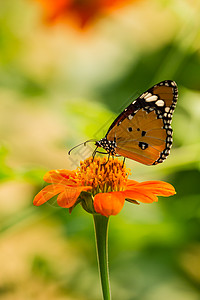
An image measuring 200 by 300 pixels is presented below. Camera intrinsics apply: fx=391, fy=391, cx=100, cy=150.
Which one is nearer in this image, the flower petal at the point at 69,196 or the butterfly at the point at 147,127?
the flower petal at the point at 69,196

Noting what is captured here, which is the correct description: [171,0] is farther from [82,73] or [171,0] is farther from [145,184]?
[82,73]

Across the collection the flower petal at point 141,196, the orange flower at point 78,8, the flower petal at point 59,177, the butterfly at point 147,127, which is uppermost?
the orange flower at point 78,8

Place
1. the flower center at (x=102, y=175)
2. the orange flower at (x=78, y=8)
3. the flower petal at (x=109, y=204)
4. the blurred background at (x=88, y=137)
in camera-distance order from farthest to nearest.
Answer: the orange flower at (x=78, y=8) → the blurred background at (x=88, y=137) → the flower center at (x=102, y=175) → the flower petal at (x=109, y=204)

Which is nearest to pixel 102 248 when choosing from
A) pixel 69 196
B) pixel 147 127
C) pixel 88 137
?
pixel 69 196

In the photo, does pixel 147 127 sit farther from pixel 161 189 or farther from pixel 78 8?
pixel 78 8

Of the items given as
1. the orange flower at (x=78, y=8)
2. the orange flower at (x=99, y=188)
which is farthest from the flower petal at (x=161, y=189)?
the orange flower at (x=78, y=8)

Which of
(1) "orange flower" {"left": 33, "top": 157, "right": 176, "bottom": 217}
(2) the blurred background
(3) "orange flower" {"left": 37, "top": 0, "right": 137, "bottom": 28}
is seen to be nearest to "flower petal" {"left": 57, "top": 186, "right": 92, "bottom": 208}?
(1) "orange flower" {"left": 33, "top": 157, "right": 176, "bottom": 217}

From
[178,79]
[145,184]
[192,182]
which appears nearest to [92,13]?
[178,79]

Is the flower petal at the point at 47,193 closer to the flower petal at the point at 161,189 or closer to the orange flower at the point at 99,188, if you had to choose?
the orange flower at the point at 99,188
